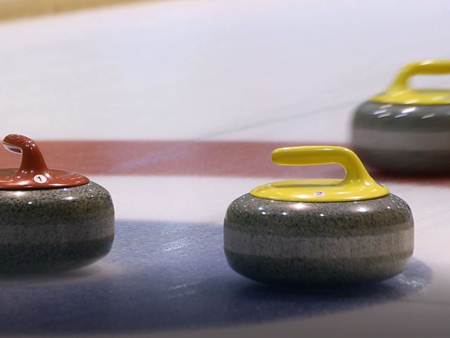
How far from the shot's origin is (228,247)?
1936 millimetres

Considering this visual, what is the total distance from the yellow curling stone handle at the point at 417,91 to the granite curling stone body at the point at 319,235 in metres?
1.62

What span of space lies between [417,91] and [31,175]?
6.66 ft

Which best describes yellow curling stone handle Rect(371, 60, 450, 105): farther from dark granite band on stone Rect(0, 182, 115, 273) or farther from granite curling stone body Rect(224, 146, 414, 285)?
dark granite band on stone Rect(0, 182, 115, 273)

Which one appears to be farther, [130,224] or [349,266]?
[130,224]

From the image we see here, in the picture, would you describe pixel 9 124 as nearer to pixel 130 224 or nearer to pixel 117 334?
pixel 130 224

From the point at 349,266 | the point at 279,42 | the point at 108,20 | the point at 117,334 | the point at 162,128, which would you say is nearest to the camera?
the point at 117,334

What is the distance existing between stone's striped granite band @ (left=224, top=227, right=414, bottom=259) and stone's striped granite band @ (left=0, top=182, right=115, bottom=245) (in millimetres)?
352

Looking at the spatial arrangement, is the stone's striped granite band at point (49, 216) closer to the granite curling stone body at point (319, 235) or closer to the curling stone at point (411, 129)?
the granite curling stone body at point (319, 235)

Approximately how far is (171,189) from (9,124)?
6.38 feet

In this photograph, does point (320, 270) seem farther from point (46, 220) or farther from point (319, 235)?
point (46, 220)

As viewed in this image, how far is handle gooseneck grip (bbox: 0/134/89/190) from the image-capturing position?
1.96 m

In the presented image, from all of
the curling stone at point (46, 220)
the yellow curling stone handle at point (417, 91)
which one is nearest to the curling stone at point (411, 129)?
the yellow curling stone handle at point (417, 91)

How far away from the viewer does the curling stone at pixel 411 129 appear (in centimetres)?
343

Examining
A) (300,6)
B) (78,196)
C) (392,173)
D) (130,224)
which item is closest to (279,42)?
(300,6)
